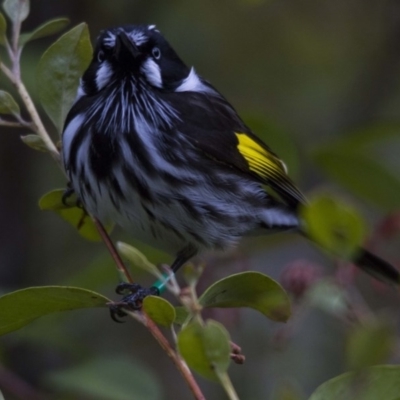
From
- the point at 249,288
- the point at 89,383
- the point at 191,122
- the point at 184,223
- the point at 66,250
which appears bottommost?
the point at 66,250

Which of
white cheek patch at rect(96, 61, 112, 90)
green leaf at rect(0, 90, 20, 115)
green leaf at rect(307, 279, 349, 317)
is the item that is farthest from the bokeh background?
green leaf at rect(307, 279, 349, 317)

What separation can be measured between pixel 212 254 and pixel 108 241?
0.99m

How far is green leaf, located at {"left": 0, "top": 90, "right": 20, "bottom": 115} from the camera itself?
1944mm

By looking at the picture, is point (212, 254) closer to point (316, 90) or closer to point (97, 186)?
point (97, 186)

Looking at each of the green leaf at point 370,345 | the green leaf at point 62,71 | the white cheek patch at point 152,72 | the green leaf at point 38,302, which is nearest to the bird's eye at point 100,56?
the white cheek patch at point 152,72

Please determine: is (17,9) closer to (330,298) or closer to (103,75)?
(103,75)

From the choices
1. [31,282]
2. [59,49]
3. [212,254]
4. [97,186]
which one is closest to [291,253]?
[31,282]

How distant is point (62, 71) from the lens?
2.23 m

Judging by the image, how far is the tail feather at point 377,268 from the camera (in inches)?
115

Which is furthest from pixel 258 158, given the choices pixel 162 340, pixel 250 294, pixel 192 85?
pixel 162 340

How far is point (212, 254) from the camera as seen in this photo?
297 centimetres

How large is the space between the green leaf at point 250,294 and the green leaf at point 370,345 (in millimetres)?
627

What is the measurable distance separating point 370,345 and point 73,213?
5.21ft

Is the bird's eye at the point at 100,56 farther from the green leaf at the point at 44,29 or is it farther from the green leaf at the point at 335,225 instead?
the green leaf at the point at 335,225
